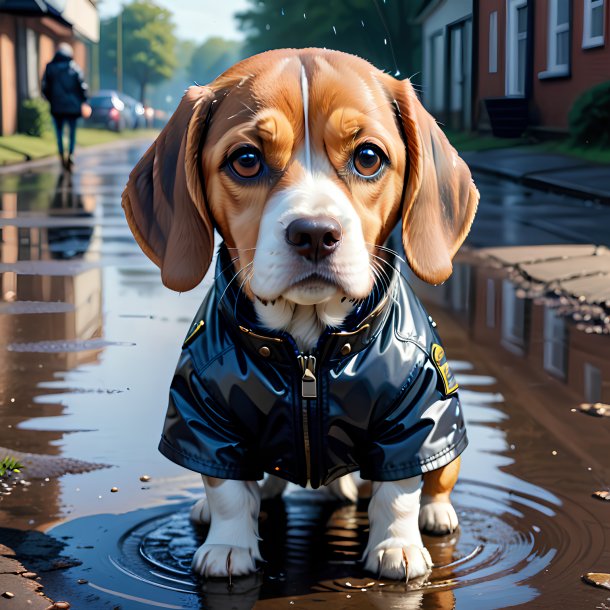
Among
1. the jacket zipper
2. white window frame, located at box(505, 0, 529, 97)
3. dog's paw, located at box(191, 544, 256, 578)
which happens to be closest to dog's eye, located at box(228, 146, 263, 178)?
the jacket zipper

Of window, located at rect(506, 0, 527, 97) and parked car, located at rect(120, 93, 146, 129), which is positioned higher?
parked car, located at rect(120, 93, 146, 129)

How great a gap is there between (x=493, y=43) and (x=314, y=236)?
717cm

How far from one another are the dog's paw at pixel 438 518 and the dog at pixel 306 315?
0.23 m

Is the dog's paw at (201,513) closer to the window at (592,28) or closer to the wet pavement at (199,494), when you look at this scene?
the wet pavement at (199,494)

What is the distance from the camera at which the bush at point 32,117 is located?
3672 cm

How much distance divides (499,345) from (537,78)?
556 inches

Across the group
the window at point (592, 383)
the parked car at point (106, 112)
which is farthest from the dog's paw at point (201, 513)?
the parked car at point (106, 112)

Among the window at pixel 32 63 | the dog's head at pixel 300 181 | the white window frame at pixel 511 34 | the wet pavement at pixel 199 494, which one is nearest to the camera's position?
the dog's head at pixel 300 181

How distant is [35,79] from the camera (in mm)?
41719

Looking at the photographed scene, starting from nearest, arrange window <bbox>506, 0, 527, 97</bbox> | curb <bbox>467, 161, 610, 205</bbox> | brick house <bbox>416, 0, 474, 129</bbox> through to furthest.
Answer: brick house <bbox>416, 0, 474, 129</bbox>, window <bbox>506, 0, 527, 97</bbox>, curb <bbox>467, 161, 610, 205</bbox>

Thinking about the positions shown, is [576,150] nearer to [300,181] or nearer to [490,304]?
[490,304]

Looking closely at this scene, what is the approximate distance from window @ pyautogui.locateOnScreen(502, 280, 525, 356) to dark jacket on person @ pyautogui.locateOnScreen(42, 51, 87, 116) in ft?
57.1

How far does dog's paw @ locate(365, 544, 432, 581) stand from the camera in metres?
3.74

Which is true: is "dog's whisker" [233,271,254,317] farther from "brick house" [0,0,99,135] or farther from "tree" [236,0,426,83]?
"brick house" [0,0,99,135]
